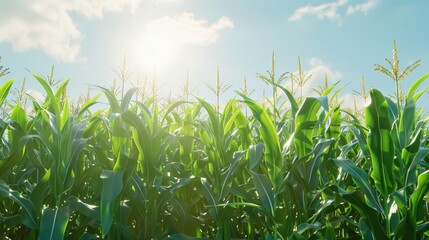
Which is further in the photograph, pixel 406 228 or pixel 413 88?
pixel 413 88

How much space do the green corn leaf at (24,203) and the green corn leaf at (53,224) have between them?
4.0 inches

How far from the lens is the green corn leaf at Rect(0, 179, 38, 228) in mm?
1707

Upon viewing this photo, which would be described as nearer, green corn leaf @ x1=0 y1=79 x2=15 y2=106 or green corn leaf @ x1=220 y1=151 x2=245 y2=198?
green corn leaf @ x1=220 y1=151 x2=245 y2=198

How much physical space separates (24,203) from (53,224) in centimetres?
19

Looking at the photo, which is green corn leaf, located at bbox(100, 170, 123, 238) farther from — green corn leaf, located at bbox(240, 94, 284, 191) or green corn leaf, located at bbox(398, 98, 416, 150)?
green corn leaf, located at bbox(398, 98, 416, 150)

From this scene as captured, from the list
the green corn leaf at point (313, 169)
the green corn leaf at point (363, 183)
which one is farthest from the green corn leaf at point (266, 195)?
the green corn leaf at point (363, 183)

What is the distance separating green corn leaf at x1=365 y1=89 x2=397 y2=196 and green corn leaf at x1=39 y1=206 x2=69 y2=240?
4.39 feet

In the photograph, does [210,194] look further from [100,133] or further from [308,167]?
[100,133]

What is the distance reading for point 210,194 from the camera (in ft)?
6.35

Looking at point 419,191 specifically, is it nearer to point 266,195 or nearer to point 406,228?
point 406,228

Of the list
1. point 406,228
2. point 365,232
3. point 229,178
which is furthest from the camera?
point 229,178

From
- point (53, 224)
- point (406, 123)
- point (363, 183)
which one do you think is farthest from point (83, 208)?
point (406, 123)

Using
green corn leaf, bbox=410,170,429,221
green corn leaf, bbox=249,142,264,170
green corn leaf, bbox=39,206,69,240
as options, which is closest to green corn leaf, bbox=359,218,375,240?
green corn leaf, bbox=410,170,429,221

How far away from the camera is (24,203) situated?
5.68 ft
